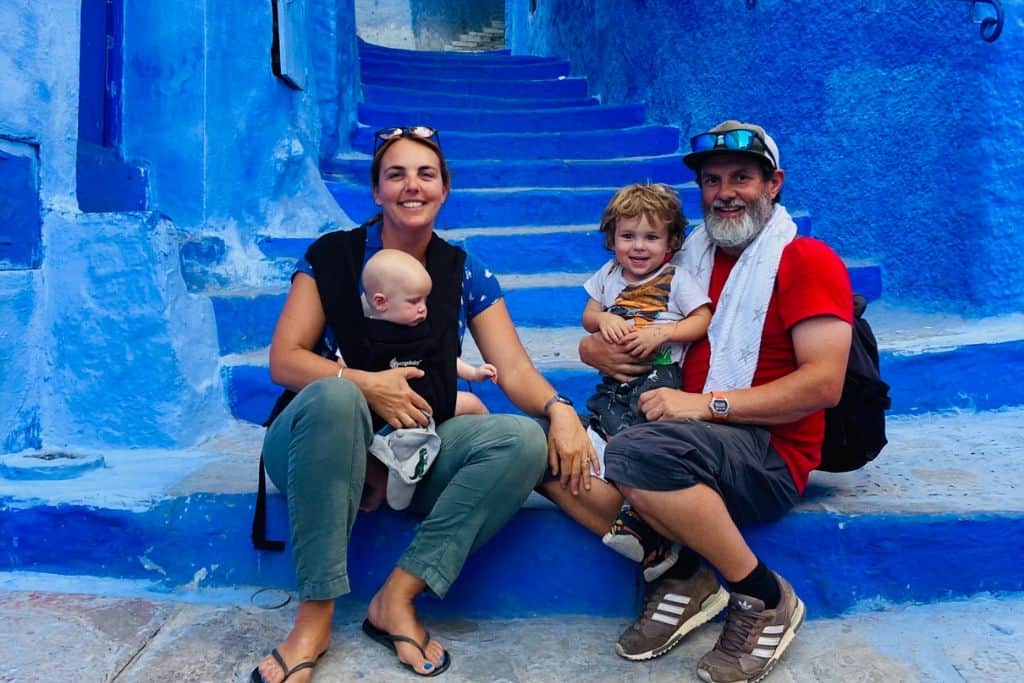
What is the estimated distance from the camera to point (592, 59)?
7.78m

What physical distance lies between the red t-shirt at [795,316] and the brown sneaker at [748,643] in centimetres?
36

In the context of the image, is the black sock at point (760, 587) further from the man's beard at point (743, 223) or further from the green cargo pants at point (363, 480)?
the man's beard at point (743, 223)

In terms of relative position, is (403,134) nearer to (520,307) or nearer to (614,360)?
(614,360)

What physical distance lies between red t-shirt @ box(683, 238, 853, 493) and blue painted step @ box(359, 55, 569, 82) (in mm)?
5255

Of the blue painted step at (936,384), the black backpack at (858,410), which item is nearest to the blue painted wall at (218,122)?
the blue painted step at (936,384)

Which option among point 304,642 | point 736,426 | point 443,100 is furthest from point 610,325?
point 443,100

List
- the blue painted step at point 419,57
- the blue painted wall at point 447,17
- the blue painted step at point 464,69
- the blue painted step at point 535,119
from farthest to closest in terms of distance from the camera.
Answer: the blue painted wall at point 447,17
the blue painted step at point 419,57
the blue painted step at point 464,69
the blue painted step at point 535,119

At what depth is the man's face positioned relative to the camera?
7.61 feet

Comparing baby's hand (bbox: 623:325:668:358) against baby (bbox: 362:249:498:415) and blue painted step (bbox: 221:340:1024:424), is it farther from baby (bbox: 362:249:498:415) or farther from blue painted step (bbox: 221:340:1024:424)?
blue painted step (bbox: 221:340:1024:424)

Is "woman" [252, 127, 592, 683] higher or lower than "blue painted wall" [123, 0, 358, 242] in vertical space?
lower

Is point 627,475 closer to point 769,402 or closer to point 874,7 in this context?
point 769,402

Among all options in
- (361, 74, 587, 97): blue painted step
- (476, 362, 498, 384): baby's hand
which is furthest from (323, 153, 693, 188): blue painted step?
(476, 362, 498, 384): baby's hand

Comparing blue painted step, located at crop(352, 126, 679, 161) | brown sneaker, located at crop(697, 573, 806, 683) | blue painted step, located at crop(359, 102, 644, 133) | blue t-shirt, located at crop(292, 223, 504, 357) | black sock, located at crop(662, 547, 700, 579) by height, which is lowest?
brown sneaker, located at crop(697, 573, 806, 683)

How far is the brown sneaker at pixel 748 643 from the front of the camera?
2045mm
